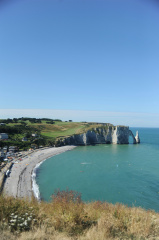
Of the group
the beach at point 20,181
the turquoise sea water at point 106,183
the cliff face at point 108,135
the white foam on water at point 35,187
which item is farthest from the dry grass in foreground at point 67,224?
the cliff face at point 108,135

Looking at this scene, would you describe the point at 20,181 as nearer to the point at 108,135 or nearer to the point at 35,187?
the point at 35,187

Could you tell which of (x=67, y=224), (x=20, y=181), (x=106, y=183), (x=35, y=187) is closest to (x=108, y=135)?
(x=106, y=183)

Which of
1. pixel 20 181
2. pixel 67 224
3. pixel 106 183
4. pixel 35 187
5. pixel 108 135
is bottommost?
pixel 35 187

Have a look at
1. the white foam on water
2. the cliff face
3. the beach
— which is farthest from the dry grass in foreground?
the cliff face

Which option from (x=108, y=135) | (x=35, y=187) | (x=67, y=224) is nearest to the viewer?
(x=67, y=224)

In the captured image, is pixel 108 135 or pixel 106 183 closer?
pixel 106 183

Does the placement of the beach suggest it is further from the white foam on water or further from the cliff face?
the cliff face

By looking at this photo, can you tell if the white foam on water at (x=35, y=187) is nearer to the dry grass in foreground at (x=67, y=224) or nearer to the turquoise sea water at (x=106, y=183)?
the turquoise sea water at (x=106, y=183)

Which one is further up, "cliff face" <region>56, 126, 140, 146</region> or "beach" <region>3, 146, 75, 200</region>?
"cliff face" <region>56, 126, 140, 146</region>

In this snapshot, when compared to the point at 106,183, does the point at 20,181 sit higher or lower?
lower
